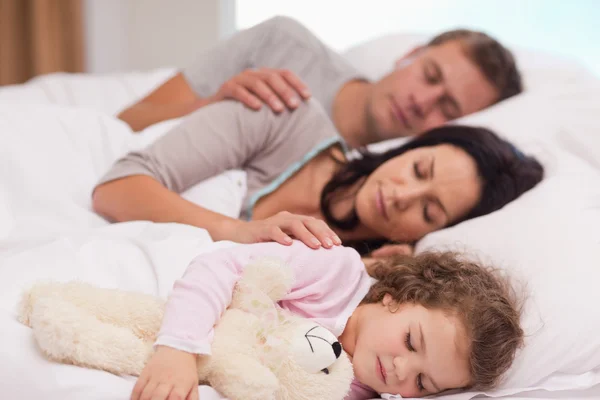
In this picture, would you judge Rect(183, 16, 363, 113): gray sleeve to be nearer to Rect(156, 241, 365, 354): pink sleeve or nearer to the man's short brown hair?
the man's short brown hair

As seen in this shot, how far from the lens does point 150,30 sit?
126 inches

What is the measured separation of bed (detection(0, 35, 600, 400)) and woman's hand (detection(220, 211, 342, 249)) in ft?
0.19

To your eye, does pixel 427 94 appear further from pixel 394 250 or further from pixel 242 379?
pixel 242 379

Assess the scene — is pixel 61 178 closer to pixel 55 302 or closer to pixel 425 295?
pixel 55 302

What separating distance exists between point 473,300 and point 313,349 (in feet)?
0.93

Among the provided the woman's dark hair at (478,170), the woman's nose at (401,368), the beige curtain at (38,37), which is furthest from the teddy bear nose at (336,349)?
the beige curtain at (38,37)

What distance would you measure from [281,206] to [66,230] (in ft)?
1.53

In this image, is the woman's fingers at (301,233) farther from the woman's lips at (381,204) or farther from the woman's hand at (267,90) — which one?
the woman's hand at (267,90)

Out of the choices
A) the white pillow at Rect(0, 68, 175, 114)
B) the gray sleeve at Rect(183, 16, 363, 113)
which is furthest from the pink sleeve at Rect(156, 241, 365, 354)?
the white pillow at Rect(0, 68, 175, 114)

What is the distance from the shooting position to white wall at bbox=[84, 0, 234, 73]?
3.06 meters

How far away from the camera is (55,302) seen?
0.78 metres

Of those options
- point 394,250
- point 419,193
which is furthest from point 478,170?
point 394,250

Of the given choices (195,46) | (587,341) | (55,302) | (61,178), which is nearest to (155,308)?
(55,302)

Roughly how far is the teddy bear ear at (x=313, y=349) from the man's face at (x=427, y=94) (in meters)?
0.98
